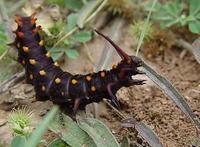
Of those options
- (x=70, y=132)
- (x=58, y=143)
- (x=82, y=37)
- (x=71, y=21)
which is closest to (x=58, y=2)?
(x=71, y=21)

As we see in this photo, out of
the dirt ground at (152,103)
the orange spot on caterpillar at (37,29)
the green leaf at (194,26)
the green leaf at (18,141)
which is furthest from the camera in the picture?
the green leaf at (194,26)

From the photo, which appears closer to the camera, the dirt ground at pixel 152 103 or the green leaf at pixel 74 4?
the dirt ground at pixel 152 103

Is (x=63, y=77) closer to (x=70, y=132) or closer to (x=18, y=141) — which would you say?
(x=70, y=132)

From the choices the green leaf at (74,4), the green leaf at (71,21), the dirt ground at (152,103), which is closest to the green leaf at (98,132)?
the dirt ground at (152,103)

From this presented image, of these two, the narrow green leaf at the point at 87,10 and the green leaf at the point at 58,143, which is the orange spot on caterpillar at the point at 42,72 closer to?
the green leaf at the point at 58,143

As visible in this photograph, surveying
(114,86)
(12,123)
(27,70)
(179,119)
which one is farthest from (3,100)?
(179,119)
